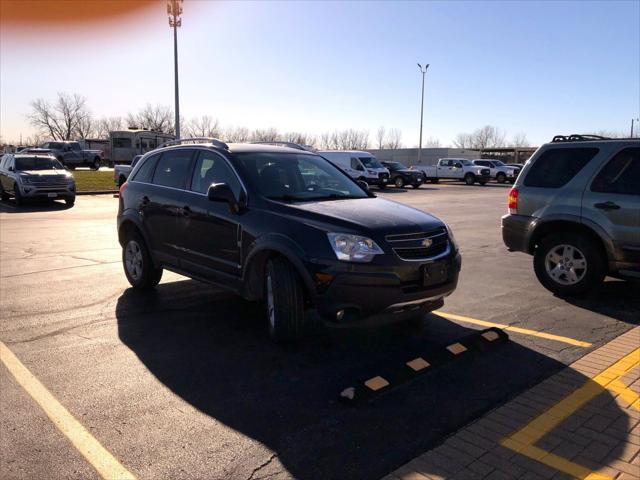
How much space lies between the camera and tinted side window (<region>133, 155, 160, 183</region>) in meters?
6.69

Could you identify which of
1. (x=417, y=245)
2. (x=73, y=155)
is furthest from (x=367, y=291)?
(x=73, y=155)

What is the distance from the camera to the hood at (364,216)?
4.46 meters

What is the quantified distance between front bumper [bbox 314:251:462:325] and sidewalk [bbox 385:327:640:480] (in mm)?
1137

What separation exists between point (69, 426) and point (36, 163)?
19.0 m

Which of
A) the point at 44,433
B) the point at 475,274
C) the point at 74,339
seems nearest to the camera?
the point at 44,433

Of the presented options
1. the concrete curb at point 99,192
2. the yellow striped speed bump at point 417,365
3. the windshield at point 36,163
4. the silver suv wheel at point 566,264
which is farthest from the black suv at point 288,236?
the concrete curb at point 99,192

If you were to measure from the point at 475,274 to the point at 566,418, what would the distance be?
463cm

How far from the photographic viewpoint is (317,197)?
528cm

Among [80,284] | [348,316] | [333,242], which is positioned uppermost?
[333,242]

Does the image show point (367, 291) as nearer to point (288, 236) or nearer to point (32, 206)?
point (288, 236)

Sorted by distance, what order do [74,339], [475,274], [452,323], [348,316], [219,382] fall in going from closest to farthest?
[219,382]
[348,316]
[74,339]
[452,323]
[475,274]

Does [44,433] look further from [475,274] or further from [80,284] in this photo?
[475,274]

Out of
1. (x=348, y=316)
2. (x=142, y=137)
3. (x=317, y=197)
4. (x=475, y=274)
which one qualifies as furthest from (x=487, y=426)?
(x=142, y=137)

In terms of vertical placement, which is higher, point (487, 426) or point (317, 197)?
point (317, 197)
